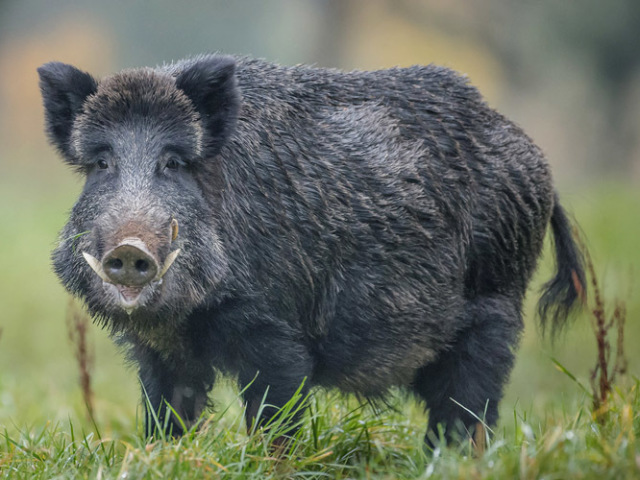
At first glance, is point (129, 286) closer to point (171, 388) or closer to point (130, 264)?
point (130, 264)

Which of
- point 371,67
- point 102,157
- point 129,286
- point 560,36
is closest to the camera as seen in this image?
point 129,286

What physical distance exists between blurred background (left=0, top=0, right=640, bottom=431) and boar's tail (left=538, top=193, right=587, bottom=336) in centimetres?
305

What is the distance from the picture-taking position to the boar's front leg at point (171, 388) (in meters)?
4.38

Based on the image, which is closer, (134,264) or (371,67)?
(134,264)

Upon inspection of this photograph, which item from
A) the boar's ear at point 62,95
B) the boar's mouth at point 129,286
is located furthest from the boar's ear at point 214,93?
the boar's mouth at point 129,286

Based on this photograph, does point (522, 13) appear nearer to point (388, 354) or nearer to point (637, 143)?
point (637, 143)

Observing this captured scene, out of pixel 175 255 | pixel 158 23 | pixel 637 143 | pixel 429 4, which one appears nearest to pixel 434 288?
pixel 175 255

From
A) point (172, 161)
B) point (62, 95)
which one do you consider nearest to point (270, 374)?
point (172, 161)

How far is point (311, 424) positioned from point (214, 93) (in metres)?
1.54

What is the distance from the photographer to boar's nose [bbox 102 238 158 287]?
11.5 feet

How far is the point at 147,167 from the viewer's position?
3939 millimetres

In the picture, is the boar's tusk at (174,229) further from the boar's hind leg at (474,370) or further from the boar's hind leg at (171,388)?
the boar's hind leg at (474,370)

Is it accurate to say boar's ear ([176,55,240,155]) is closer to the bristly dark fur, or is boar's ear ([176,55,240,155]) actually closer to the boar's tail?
the bristly dark fur

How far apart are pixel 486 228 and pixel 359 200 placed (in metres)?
0.79
